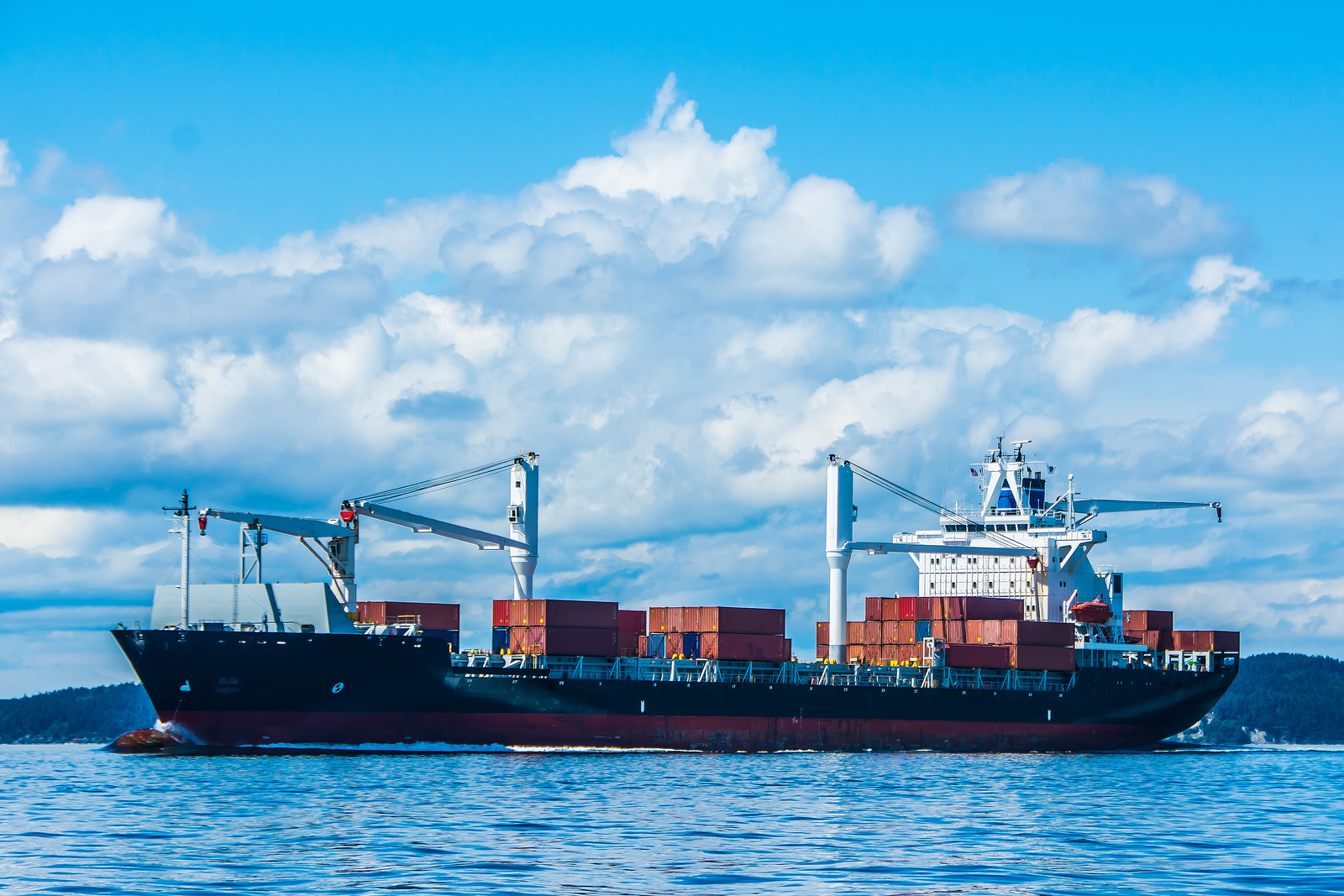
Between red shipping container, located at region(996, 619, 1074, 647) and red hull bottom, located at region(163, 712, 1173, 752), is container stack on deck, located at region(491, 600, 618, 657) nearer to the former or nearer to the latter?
red hull bottom, located at region(163, 712, 1173, 752)

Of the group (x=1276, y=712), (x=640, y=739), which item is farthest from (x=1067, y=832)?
(x=1276, y=712)

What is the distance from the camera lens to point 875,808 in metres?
34.8

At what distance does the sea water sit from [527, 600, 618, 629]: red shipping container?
582 centimetres

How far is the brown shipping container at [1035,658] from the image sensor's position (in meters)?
62.7

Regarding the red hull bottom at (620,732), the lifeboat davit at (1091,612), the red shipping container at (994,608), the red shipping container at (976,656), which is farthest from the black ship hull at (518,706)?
the red shipping container at (994,608)

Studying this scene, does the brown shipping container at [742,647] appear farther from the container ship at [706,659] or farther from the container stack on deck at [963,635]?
the container stack on deck at [963,635]

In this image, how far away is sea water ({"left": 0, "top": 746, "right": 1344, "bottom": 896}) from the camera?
23.3 m

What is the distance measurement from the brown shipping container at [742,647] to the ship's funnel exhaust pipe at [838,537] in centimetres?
643

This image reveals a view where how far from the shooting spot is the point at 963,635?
64.0 metres

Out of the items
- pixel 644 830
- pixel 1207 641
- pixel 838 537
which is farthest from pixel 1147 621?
pixel 644 830

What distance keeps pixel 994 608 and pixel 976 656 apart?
342 centimetres

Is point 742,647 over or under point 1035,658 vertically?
over

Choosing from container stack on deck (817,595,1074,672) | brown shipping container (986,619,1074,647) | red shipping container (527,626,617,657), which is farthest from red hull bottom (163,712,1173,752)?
brown shipping container (986,619,1074,647)

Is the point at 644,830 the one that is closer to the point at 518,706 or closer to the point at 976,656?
the point at 518,706
